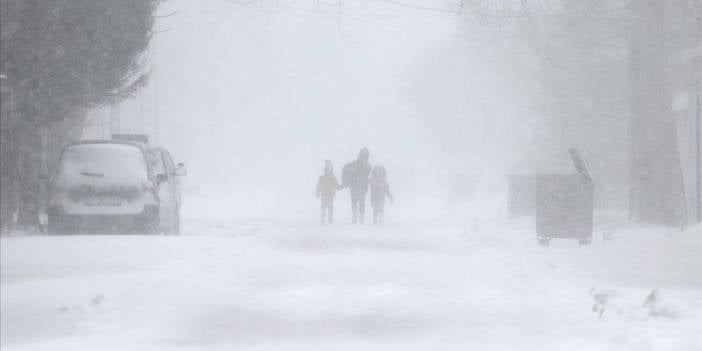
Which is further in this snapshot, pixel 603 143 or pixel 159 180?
pixel 603 143

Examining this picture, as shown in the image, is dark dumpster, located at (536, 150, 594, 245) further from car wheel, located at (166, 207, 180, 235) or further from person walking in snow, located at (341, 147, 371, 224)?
person walking in snow, located at (341, 147, 371, 224)

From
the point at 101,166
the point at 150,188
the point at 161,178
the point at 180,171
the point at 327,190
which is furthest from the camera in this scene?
the point at 327,190

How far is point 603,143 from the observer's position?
107 ft

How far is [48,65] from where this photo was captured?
16.7m

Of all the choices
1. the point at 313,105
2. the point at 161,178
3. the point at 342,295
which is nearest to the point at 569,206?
the point at 161,178

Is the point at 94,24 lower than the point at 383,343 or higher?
higher

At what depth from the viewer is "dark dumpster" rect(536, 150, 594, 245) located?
17.2 metres

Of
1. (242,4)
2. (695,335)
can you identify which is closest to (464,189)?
(242,4)

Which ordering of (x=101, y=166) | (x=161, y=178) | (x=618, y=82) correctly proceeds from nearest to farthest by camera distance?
(x=101, y=166) → (x=161, y=178) → (x=618, y=82)

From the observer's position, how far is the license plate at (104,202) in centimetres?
1736

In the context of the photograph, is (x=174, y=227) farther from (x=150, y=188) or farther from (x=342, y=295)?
(x=342, y=295)

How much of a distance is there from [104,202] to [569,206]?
6820mm

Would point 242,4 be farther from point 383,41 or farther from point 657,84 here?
point 383,41

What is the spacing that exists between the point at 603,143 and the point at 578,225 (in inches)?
620
